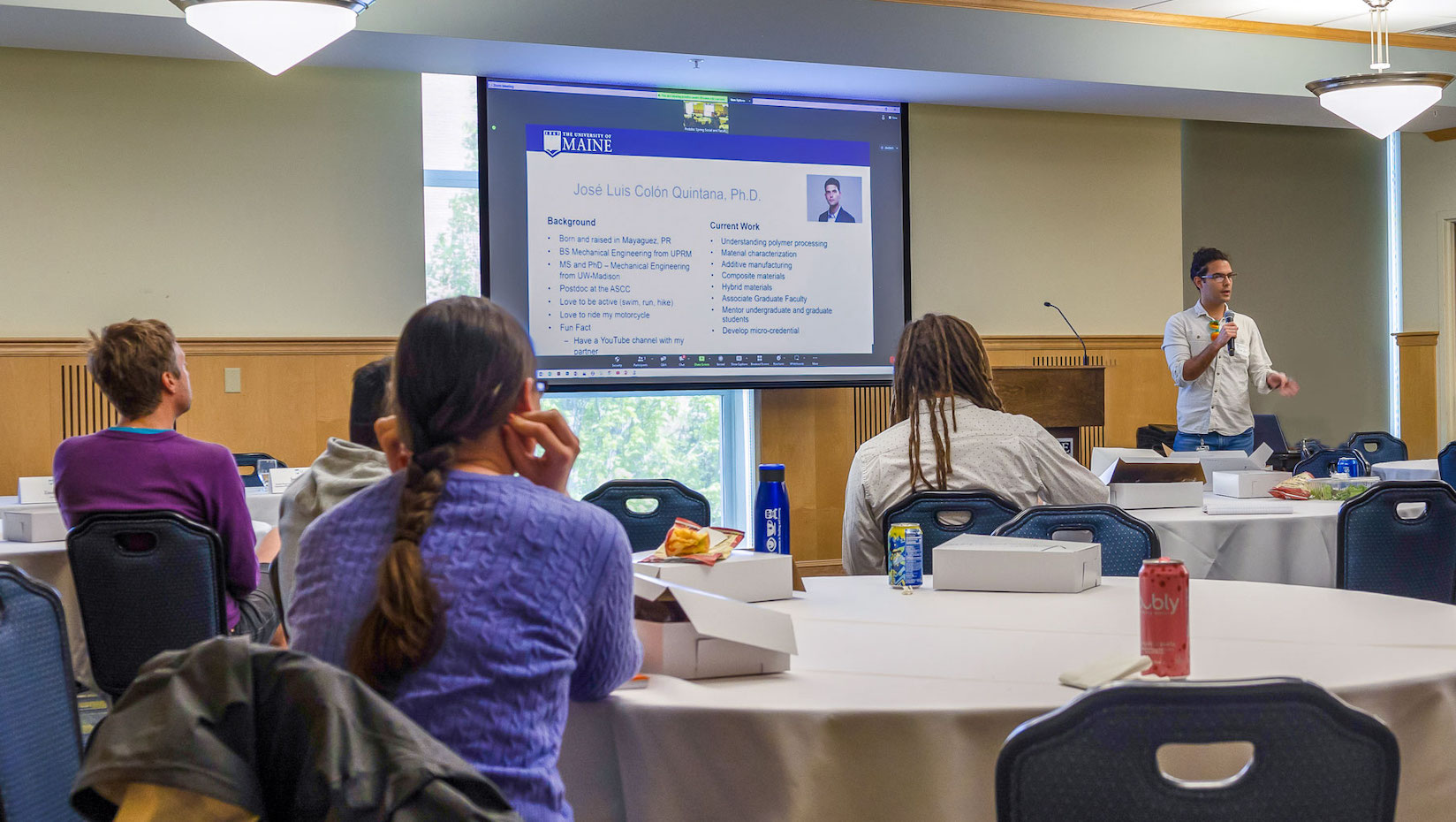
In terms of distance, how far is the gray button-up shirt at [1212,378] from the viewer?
6.14 meters

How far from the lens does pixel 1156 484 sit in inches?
143

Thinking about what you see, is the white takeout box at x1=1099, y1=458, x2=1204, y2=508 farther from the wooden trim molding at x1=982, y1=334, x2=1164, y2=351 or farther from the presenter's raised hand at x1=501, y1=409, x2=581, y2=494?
the wooden trim molding at x1=982, y1=334, x2=1164, y2=351

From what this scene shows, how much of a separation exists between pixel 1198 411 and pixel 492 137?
12.6 feet

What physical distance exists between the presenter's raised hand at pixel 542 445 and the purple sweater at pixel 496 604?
0.06m

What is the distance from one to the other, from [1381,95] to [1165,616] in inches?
202

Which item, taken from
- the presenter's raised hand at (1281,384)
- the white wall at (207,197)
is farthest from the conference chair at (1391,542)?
the white wall at (207,197)

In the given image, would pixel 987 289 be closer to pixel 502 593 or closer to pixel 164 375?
pixel 164 375

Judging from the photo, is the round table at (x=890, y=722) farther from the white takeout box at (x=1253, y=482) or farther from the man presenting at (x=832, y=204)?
the man presenting at (x=832, y=204)

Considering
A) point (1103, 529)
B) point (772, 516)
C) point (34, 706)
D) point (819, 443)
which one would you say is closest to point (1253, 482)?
point (1103, 529)

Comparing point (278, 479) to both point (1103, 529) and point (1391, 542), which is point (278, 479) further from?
point (1391, 542)

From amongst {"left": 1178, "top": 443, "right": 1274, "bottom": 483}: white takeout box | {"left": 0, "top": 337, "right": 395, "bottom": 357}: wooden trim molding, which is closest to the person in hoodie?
{"left": 1178, "top": 443, "right": 1274, "bottom": 483}: white takeout box

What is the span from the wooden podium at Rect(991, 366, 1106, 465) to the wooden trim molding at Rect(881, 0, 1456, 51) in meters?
1.96

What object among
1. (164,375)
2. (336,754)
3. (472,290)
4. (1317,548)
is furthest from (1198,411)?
(336,754)

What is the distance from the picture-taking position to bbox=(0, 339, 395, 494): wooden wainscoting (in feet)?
18.5
